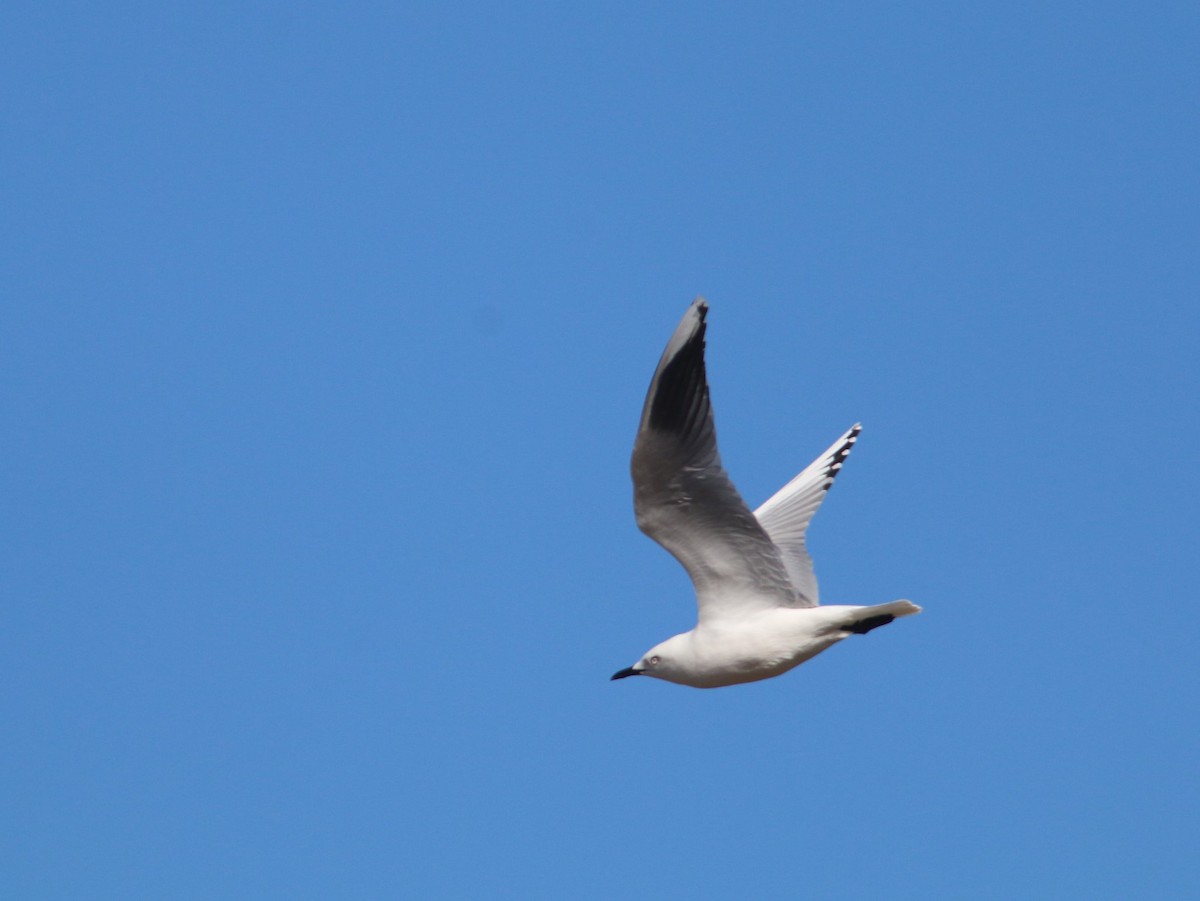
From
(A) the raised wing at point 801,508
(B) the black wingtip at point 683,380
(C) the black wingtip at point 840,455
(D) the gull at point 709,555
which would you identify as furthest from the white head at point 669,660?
(C) the black wingtip at point 840,455

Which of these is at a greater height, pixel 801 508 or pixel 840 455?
pixel 840 455

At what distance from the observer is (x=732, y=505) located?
7.04 m

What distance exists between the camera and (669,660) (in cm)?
756

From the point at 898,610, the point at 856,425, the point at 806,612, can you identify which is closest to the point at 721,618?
the point at 806,612

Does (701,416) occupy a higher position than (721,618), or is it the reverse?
(701,416)

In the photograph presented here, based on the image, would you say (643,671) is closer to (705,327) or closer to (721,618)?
(721,618)

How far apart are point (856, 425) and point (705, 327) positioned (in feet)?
8.62

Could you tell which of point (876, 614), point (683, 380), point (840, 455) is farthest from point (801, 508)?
point (683, 380)

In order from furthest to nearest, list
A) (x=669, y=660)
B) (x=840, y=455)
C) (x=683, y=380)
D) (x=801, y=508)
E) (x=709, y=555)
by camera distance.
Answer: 1. (x=840, y=455)
2. (x=801, y=508)
3. (x=669, y=660)
4. (x=709, y=555)
5. (x=683, y=380)

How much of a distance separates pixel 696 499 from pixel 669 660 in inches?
35.6

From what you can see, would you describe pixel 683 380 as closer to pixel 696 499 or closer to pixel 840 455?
pixel 696 499

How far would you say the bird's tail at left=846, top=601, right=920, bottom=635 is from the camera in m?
6.72

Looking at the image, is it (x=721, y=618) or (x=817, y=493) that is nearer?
(x=721, y=618)

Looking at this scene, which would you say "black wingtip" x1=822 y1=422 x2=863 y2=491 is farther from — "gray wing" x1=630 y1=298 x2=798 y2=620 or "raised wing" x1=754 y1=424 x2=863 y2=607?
"gray wing" x1=630 y1=298 x2=798 y2=620
